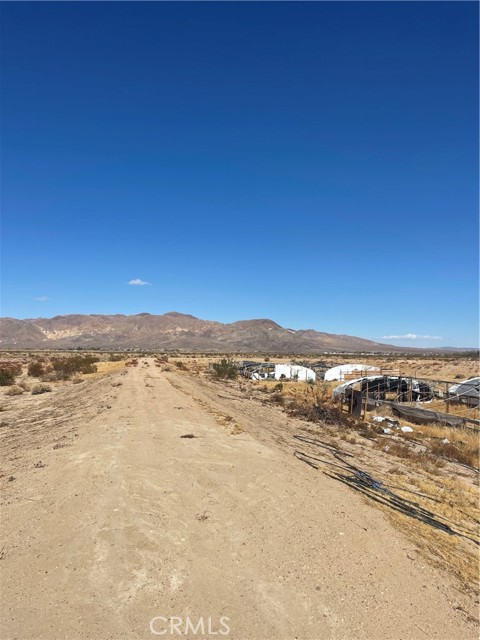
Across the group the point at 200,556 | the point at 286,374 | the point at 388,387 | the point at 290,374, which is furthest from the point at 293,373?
the point at 200,556

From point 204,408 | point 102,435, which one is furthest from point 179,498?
point 204,408

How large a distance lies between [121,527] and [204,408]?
14.8m

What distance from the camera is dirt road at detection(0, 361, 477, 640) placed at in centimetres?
524

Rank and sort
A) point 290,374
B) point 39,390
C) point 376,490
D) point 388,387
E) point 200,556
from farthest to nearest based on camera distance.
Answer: point 290,374 < point 388,387 < point 39,390 < point 376,490 < point 200,556

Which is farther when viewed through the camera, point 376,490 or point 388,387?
point 388,387

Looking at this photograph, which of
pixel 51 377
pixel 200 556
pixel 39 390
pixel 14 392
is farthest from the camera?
pixel 51 377

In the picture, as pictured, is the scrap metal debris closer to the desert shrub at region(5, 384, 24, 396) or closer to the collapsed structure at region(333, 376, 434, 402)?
the collapsed structure at region(333, 376, 434, 402)

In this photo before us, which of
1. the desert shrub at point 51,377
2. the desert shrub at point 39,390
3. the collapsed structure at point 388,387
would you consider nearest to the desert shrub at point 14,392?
the desert shrub at point 39,390

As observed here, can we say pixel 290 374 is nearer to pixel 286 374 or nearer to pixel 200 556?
pixel 286 374

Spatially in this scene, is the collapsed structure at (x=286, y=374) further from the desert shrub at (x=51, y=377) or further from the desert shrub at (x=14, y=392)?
the desert shrub at (x=14, y=392)

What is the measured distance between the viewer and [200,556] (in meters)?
6.45

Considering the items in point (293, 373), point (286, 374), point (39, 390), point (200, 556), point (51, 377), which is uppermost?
point (200, 556)

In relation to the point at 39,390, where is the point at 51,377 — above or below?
above

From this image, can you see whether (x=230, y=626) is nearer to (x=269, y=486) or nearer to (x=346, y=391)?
(x=269, y=486)
